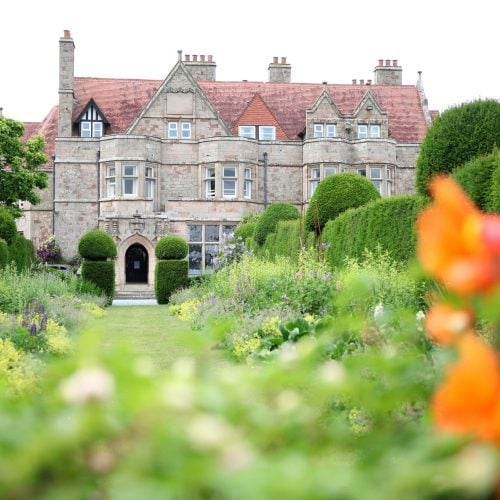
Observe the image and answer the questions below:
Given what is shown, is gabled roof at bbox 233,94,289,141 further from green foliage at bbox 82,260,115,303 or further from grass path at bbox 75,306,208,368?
grass path at bbox 75,306,208,368

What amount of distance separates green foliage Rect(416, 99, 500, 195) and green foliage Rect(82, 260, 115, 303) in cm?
1541

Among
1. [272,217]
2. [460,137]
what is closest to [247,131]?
[272,217]

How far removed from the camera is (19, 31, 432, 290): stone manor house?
35281 millimetres

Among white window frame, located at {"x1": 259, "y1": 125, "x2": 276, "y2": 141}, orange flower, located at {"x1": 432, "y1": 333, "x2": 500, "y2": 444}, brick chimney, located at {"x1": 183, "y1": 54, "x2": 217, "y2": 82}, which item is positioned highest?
brick chimney, located at {"x1": 183, "y1": 54, "x2": 217, "y2": 82}

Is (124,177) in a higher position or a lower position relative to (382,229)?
higher

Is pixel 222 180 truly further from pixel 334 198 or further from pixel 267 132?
pixel 334 198

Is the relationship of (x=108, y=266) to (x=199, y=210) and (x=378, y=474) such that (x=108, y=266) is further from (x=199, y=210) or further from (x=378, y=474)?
(x=378, y=474)

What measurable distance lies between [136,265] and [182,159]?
5338 millimetres

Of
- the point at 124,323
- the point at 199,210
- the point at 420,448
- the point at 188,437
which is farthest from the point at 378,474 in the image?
the point at 199,210

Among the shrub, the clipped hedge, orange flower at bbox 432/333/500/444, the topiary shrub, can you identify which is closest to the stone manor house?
the topiary shrub

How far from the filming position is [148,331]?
49.3ft

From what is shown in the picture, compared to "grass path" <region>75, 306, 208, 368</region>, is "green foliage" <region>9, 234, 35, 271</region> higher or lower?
higher

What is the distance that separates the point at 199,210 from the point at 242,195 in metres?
2.09

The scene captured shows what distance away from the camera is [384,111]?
3762 cm
